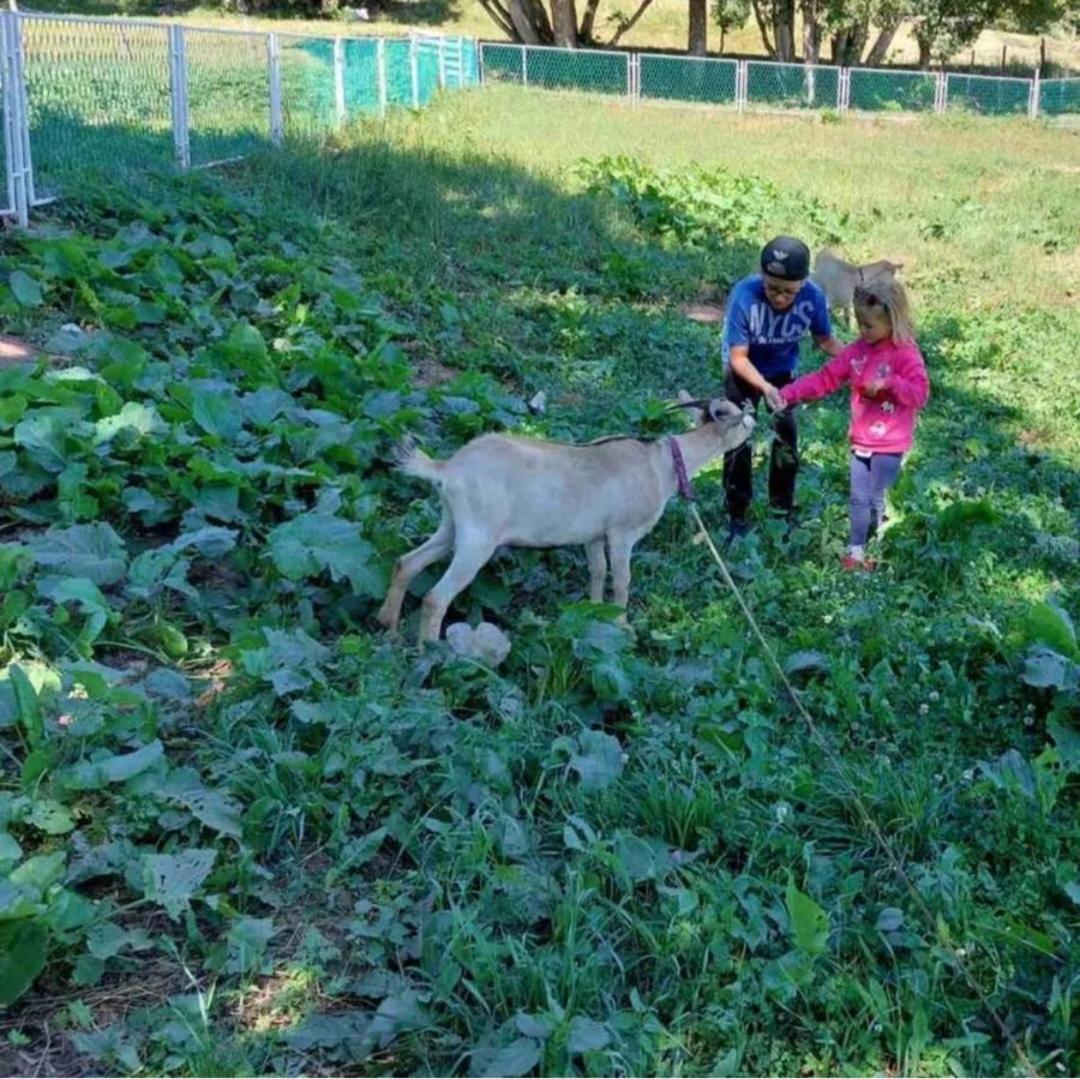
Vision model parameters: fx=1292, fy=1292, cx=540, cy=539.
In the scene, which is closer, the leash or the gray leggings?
the leash

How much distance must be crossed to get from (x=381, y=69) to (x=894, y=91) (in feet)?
49.1

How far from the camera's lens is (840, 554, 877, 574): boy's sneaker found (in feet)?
20.0

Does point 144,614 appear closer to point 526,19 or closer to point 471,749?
point 471,749

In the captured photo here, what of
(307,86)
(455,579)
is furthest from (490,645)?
(307,86)

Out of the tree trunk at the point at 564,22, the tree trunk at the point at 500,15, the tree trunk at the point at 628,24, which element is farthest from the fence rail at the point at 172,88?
the tree trunk at the point at 628,24

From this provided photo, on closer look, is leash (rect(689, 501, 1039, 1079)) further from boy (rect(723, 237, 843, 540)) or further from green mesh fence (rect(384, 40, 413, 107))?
green mesh fence (rect(384, 40, 413, 107))

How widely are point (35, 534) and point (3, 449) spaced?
1.56 feet

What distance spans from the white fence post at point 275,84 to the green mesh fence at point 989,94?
19.9 metres

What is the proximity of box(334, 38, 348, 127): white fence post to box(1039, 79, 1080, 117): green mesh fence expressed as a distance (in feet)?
65.9

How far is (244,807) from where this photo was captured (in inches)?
150

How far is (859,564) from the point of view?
6137 mm

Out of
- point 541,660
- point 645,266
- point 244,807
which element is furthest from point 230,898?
point 645,266

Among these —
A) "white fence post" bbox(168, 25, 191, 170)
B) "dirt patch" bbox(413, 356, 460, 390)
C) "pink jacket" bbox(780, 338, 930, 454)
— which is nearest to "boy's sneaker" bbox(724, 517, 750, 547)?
"pink jacket" bbox(780, 338, 930, 454)

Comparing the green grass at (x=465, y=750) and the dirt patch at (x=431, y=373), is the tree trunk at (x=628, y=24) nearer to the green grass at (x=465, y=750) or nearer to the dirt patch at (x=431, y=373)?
the dirt patch at (x=431, y=373)
